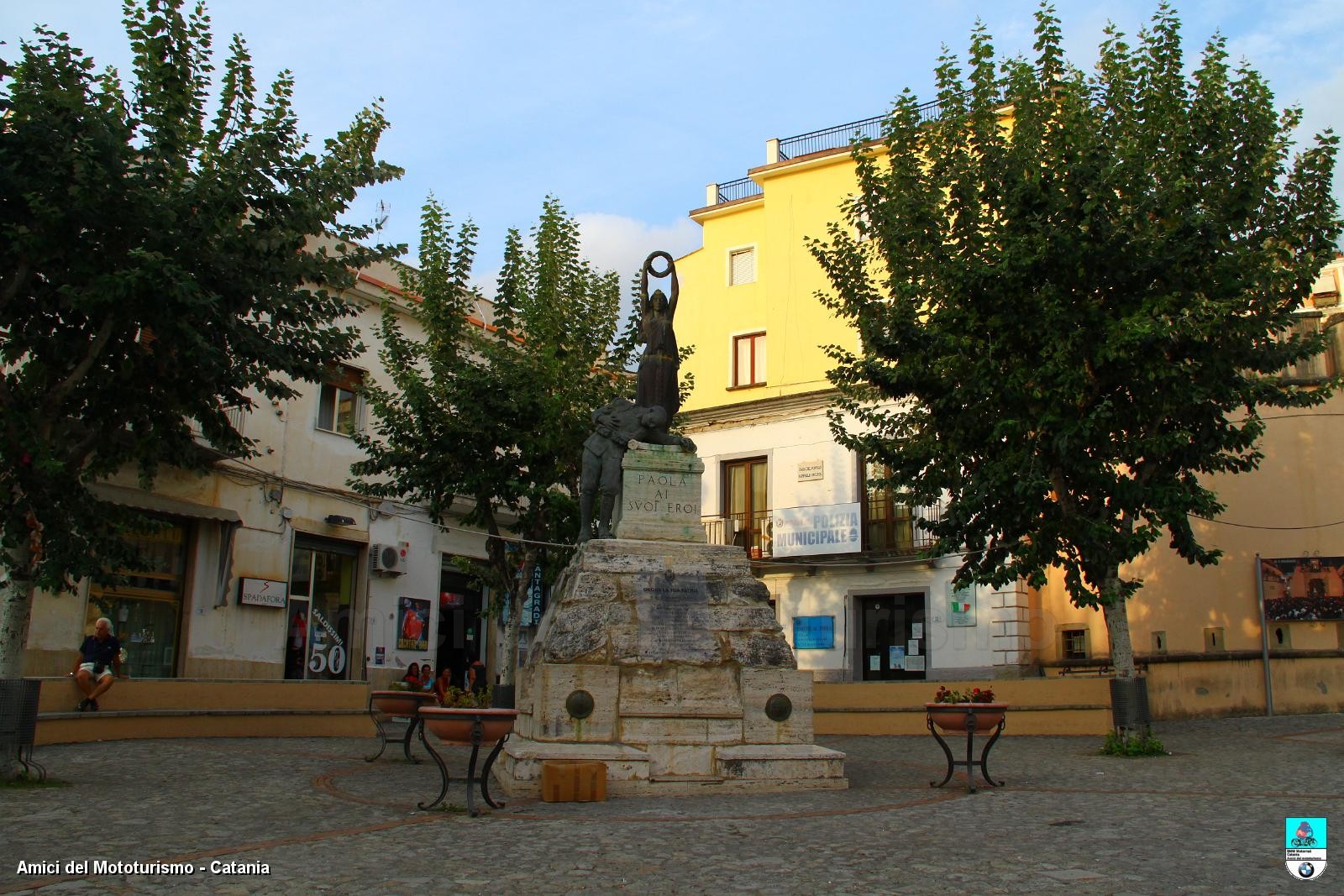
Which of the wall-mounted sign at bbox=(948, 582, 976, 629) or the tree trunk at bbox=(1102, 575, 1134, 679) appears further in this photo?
the wall-mounted sign at bbox=(948, 582, 976, 629)

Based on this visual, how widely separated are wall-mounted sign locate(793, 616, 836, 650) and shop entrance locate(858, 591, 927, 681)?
2.01 feet

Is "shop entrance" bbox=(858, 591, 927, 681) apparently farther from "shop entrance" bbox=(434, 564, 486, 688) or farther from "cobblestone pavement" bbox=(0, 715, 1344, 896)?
"cobblestone pavement" bbox=(0, 715, 1344, 896)

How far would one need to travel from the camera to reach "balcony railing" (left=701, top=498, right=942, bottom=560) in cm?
2212

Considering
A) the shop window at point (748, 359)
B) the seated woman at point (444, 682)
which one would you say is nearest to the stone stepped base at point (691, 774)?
the seated woman at point (444, 682)

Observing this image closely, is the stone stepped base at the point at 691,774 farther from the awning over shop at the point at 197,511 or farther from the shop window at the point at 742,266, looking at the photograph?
the shop window at the point at 742,266

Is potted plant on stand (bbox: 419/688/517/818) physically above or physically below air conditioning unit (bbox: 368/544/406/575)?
below

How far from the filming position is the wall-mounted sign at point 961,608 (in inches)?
842

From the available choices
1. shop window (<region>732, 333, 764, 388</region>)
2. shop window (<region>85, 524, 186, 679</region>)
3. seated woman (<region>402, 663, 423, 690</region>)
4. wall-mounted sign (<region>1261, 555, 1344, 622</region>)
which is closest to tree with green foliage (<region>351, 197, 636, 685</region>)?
seated woman (<region>402, 663, 423, 690</region>)

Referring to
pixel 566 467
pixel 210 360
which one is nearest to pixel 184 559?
pixel 566 467

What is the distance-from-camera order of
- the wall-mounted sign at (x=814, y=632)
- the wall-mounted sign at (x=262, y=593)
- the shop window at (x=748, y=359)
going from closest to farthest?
1. the wall-mounted sign at (x=262, y=593)
2. the wall-mounted sign at (x=814, y=632)
3. the shop window at (x=748, y=359)

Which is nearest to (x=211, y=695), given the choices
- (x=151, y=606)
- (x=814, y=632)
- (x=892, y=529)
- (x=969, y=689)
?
(x=151, y=606)

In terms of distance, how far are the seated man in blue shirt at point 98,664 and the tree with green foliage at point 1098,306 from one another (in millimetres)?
10019

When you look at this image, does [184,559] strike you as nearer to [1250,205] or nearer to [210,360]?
[210,360]

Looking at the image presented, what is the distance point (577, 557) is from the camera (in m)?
10.5
